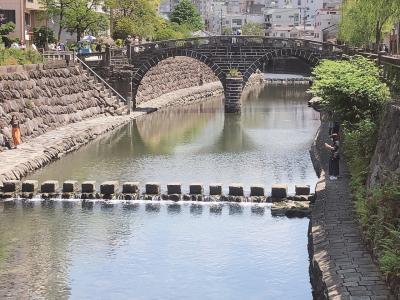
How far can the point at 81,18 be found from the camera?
66.2 metres

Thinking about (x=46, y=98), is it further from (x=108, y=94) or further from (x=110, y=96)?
(x=110, y=96)

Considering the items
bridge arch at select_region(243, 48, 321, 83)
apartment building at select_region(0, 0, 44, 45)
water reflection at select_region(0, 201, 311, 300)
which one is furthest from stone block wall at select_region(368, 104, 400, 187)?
apartment building at select_region(0, 0, 44, 45)

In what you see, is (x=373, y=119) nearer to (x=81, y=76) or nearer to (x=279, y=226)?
(x=279, y=226)

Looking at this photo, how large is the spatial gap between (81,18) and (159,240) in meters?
45.6

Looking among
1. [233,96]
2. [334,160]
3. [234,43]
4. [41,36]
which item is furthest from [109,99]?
[334,160]

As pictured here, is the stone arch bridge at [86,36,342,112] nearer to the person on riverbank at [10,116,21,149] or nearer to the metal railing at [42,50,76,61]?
the metal railing at [42,50,76,61]

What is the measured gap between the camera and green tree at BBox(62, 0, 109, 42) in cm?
6562

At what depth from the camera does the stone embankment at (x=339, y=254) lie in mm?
15562

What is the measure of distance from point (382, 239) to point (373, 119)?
45.1 feet

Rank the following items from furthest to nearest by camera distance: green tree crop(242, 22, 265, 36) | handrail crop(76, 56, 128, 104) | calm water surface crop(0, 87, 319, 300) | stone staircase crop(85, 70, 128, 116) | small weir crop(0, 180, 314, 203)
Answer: green tree crop(242, 22, 265, 36) → handrail crop(76, 56, 128, 104) → stone staircase crop(85, 70, 128, 116) → small weir crop(0, 180, 314, 203) → calm water surface crop(0, 87, 319, 300)

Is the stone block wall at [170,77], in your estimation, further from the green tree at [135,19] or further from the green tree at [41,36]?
the green tree at [41,36]

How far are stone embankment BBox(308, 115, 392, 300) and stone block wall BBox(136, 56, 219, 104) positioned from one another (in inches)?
1781

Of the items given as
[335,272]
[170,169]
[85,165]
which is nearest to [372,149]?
[335,272]

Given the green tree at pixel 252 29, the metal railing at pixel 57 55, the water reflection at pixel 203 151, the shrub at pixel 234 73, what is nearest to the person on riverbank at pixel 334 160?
the water reflection at pixel 203 151
